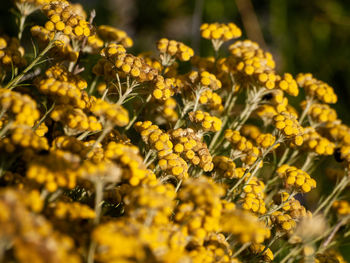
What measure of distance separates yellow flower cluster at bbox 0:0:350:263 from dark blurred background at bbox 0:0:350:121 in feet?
2.08

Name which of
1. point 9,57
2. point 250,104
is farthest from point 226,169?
point 9,57

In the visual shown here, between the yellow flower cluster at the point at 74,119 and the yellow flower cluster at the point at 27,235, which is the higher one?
the yellow flower cluster at the point at 74,119

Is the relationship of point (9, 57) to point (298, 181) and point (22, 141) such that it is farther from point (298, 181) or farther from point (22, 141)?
point (298, 181)

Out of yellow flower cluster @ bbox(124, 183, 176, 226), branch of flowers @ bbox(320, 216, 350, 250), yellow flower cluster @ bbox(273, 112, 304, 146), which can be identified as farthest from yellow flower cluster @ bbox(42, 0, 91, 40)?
branch of flowers @ bbox(320, 216, 350, 250)

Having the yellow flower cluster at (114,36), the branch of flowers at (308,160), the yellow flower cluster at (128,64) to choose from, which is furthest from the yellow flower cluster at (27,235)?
the branch of flowers at (308,160)

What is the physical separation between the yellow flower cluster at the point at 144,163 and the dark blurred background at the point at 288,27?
64 centimetres

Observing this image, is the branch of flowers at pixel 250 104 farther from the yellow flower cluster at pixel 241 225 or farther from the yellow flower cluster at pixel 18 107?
the yellow flower cluster at pixel 18 107

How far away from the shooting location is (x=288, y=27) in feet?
7.41

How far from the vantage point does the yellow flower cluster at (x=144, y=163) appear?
58cm

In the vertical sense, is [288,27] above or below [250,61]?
above

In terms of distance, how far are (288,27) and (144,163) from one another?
1.79 m

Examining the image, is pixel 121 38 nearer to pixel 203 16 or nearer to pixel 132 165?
pixel 132 165

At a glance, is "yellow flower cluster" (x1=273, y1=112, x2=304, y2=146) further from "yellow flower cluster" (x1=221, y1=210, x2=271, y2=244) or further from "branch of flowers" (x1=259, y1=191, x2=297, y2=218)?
"yellow flower cluster" (x1=221, y1=210, x2=271, y2=244)

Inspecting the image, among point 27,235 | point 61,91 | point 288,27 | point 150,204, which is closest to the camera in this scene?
point 27,235
